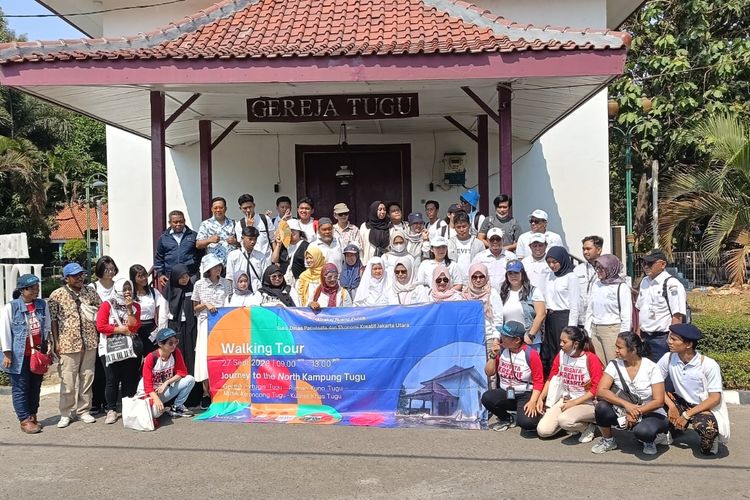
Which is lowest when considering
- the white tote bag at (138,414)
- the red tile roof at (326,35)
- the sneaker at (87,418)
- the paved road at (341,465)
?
the paved road at (341,465)

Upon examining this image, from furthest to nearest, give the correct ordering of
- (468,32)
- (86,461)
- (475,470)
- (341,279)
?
1. (468,32)
2. (341,279)
3. (86,461)
4. (475,470)

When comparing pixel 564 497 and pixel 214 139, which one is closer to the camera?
pixel 564 497

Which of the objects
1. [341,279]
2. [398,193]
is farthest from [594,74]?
[398,193]

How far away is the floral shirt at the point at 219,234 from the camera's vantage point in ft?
26.4

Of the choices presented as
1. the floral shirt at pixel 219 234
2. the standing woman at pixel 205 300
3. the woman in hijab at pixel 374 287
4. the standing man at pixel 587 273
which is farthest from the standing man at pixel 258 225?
the standing man at pixel 587 273

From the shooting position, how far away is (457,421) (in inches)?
254

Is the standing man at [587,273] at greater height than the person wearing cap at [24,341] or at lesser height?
greater

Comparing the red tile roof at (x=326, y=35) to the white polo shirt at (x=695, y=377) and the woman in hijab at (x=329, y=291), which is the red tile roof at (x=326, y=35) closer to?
the woman in hijab at (x=329, y=291)

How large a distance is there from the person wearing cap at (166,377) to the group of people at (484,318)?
1 centimetres

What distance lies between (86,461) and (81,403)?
1.43 meters

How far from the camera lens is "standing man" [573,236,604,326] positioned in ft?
22.1

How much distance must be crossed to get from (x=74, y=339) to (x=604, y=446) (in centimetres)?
503

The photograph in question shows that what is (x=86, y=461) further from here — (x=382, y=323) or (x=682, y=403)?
(x=682, y=403)

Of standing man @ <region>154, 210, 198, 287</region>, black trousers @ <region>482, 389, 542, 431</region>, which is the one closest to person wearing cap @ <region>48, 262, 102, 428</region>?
standing man @ <region>154, 210, 198, 287</region>
